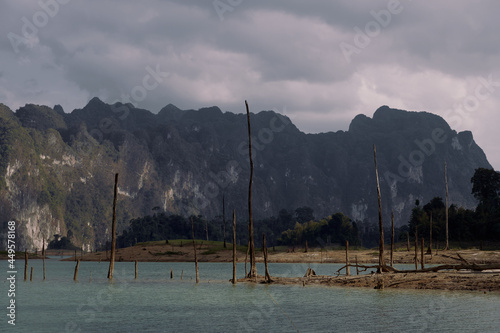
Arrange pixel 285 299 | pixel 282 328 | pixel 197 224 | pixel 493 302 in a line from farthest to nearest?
1. pixel 197 224
2. pixel 285 299
3. pixel 493 302
4. pixel 282 328

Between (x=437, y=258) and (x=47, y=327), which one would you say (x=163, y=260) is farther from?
(x=47, y=327)

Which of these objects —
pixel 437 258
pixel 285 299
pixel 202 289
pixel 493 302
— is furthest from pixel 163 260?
pixel 493 302

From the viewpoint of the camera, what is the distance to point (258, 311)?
110 ft

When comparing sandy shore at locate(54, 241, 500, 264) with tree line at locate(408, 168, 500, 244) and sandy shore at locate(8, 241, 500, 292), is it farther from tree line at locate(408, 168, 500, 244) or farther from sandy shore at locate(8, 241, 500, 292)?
tree line at locate(408, 168, 500, 244)

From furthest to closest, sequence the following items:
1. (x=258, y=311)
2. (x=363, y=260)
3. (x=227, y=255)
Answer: (x=227, y=255) < (x=363, y=260) < (x=258, y=311)

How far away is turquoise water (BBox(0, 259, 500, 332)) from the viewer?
2775 cm

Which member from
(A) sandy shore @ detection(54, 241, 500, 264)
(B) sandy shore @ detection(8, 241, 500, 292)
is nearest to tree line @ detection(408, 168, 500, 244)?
(A) sandy shore @ detection(54, 241, 500, 264)

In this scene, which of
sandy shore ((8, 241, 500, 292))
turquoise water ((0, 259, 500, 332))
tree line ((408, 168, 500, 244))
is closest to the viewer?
turquoise water ((0, 259, 500, 332))

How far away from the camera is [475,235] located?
373 feet

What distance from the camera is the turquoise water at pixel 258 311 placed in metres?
27.8

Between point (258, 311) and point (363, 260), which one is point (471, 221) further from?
point (258, 311)

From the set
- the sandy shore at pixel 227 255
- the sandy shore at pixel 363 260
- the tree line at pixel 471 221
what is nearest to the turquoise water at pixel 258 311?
the sandy shore at pixel 363 260

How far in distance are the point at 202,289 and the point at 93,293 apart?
29.5ft

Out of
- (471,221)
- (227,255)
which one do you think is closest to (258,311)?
(227,255)
